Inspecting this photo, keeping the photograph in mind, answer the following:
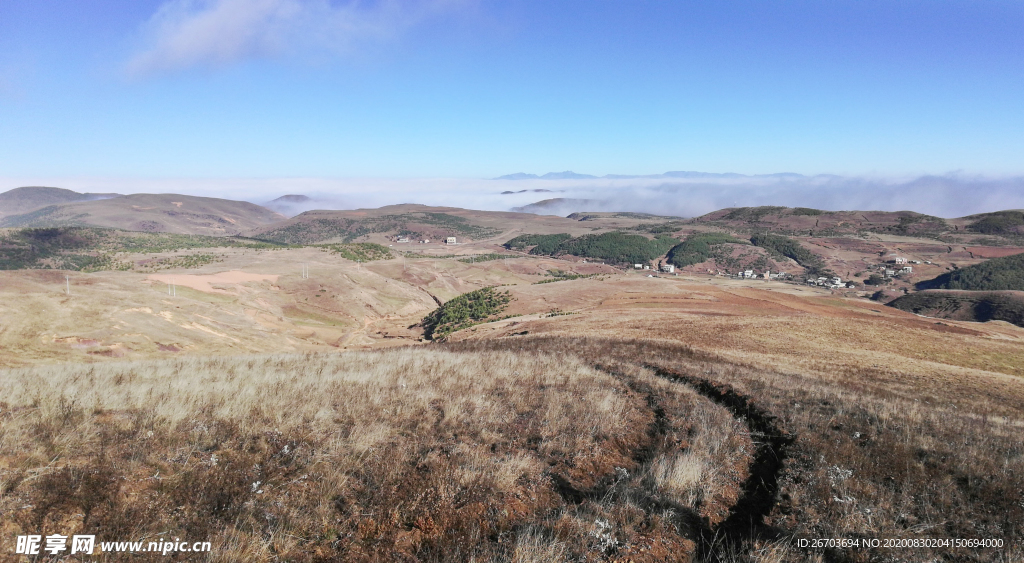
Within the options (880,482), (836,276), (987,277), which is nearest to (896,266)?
(836,276)

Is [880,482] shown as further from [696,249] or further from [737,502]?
[696,249]

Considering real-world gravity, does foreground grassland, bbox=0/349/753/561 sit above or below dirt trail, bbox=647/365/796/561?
above

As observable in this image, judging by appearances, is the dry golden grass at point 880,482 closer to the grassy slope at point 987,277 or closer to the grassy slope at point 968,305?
the grassy slope at point 968,305

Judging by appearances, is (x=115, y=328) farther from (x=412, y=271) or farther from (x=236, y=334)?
(x=412, y=271)

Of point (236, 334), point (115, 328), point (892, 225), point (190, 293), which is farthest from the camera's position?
point (892, 225)

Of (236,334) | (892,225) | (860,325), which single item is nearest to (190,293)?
(236,334)

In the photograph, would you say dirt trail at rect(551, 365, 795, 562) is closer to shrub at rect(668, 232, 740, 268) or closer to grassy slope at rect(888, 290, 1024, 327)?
grassy slope at rect(888, 290, 1024, 327)

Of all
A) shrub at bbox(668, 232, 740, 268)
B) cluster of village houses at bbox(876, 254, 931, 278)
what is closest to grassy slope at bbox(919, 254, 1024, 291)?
cluster of village houses at bbox(876, 254, 931, 278)

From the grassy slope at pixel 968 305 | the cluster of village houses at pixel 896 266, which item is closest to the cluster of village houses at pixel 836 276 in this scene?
the cluster of village houses at pixel 896 266
